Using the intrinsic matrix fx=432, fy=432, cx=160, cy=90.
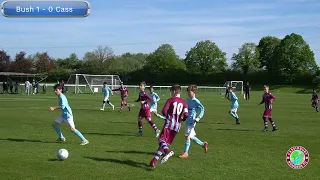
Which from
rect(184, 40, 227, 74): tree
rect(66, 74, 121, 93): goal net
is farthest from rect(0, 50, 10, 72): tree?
rect(184, 40, 227, 74): tree

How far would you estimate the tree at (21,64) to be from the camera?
90.3 meters

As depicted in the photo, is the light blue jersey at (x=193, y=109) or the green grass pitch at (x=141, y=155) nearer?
the green grass pitch at (x=141, y=155)

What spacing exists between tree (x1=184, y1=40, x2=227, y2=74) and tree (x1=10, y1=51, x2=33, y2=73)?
4056 centimetres

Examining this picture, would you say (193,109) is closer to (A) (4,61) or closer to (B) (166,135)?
(B) (166,135)

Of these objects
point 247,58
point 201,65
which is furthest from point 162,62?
point 247,58

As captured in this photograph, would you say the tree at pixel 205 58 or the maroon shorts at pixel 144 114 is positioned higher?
the tree at pixel 205 58

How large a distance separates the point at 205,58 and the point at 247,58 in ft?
38.8

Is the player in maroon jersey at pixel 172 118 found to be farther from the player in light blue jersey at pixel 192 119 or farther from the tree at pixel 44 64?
the tree at pixel 44 64

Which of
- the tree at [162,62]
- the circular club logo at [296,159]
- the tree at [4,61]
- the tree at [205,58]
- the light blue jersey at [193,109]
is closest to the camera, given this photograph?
the circular club logo at [296,159]

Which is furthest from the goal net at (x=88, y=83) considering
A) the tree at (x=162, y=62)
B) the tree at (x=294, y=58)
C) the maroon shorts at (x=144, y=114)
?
the tree at (x=294, y=58)

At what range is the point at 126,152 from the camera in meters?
12.0

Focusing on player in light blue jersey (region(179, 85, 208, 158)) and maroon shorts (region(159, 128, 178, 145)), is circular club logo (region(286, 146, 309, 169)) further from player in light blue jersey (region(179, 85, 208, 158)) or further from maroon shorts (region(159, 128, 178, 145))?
maroon shorts (region(159, 128, 178, 145))

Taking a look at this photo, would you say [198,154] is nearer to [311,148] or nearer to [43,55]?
[311,148]

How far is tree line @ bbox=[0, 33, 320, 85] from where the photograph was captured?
97.4 m
